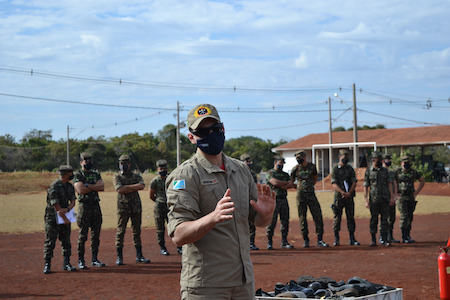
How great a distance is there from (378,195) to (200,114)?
422 inches

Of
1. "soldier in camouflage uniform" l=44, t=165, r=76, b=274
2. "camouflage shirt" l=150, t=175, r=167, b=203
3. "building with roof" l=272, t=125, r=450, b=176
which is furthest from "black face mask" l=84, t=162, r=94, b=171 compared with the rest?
"building with roof" l=272, t=125, r=450, b=176

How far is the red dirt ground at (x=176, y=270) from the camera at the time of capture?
8.98 metres

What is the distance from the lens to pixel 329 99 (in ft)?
168

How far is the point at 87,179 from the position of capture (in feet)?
36.9

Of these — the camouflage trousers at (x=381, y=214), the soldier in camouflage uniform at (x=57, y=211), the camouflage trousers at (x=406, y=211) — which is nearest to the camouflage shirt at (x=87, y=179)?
the soldier in camouflage uniform at (x=57, y=211)

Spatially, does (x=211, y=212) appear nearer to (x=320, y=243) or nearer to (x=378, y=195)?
(x=320, y=243)

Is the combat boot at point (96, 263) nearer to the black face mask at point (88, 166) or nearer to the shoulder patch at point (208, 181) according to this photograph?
the black face mask at point (88, 166)

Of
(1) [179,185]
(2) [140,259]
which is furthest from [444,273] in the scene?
(2) [140,259]

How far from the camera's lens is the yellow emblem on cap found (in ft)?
12.6

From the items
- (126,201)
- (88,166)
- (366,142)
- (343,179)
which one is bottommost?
(126,201)

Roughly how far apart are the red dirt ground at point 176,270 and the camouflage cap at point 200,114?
5.29 m

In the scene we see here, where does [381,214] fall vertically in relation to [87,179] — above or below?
below

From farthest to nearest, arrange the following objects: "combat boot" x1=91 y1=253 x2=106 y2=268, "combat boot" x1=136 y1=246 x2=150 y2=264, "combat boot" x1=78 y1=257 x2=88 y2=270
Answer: "combat boot" x1=136 y1=246 x2=150 y2=264, "combat boot" x1=91 y1=253 x2=106 y2=268, "combat boot" x1=78 y1=257 x2=88 y2=270

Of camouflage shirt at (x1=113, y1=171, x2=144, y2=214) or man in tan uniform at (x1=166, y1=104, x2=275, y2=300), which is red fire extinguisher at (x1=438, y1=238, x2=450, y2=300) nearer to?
man in tan uniform at (x1=166, y1=104, x2=275, y2=300)
